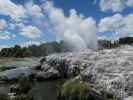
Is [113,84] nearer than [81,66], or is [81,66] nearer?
[113,84]

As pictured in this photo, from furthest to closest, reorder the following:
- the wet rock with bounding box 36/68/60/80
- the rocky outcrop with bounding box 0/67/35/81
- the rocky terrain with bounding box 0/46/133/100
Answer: the rocky outcrop with bounding box 0/67/35/81 < the wet rock with bounding box 36/68/60/80 < the rocky terrain with bounding box 0/46/133/100

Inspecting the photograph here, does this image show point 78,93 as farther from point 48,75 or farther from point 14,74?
point 14,74

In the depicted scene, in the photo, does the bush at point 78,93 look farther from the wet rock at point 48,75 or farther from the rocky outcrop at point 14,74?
the rocky outcrop at point 14,74

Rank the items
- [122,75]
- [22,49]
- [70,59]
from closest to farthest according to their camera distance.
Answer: [122,75] < [70,59] < [22,49]

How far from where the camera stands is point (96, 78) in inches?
1291

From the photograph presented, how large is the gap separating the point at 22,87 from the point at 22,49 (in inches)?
5541

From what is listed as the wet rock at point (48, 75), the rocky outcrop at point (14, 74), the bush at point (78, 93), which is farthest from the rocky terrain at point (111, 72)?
the rocky outcrop at point (14, 74)

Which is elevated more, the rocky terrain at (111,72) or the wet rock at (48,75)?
the rocky terrain at (111,72)

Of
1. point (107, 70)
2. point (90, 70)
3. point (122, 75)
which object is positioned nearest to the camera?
point (122, 75)

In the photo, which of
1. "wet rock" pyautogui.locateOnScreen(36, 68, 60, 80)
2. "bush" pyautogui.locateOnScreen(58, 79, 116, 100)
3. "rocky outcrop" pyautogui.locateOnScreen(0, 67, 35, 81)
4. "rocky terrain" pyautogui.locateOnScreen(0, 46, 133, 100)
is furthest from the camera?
"rocky outcrop" pyautogui.locateOnScreen(0, 67, 35, 81)

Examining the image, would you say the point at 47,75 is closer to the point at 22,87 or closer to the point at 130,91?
the point at 22,87

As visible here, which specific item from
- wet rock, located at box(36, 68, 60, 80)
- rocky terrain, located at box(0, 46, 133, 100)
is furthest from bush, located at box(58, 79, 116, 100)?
wet rock, located at box(36, 68, 60, 80)

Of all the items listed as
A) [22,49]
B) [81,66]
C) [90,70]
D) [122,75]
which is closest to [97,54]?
[81,66]

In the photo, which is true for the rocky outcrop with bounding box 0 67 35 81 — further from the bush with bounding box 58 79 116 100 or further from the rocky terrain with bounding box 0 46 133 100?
the bush with bounding box 58 79 116 100
